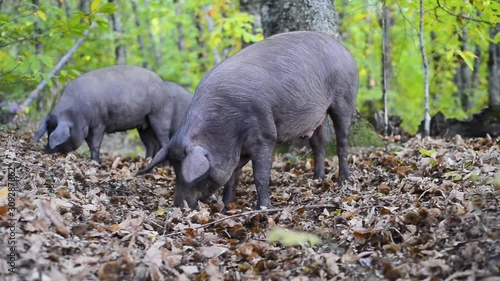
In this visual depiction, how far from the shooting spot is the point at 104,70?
970 centimetres

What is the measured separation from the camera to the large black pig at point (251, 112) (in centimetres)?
564

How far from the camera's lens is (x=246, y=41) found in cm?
1128

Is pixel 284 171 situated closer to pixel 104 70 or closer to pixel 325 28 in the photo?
pixel 325 28

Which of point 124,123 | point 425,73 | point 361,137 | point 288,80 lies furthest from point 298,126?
point 124,123

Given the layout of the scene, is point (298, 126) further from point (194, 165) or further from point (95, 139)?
point (95, 139)

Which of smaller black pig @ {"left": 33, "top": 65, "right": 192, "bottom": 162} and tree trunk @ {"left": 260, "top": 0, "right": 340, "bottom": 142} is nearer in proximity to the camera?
tree trunk @ {"left": 260, "top": 0, "right": 340, "bottom": 142}

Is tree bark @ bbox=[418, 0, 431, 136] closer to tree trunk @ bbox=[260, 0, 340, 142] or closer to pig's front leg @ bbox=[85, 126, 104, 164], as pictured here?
tree trunk @ bbox=[260, 0, 340, 142]

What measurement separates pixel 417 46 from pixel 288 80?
1344 cm

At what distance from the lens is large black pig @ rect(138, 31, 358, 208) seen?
564 centimetres

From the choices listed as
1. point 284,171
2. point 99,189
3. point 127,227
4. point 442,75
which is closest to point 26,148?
point 99,189

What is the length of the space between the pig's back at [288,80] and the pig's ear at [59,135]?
331 centimetres

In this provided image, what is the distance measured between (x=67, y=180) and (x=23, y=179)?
514mm

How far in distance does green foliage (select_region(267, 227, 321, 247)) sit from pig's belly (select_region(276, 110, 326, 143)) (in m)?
1.92

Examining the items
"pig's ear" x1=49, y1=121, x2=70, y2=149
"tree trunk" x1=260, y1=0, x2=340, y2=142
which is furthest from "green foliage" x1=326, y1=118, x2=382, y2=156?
"pig's ear" x1=49, y1=121, x2=70, y2=149
